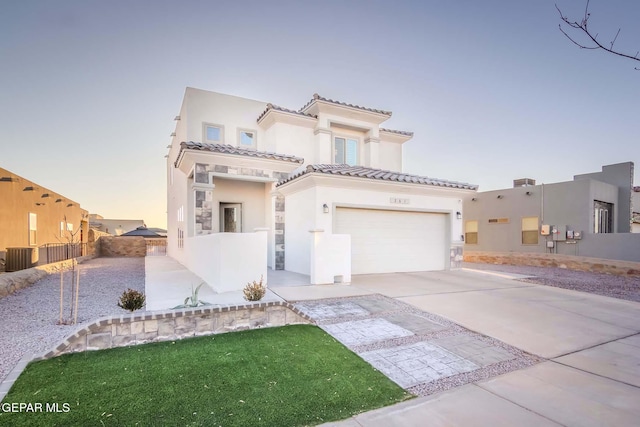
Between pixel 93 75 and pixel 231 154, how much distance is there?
20.7 ft

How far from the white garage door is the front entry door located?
5.13m

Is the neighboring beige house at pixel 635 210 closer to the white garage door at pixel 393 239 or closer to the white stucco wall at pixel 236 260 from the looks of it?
the white garage door at pixel 393 239

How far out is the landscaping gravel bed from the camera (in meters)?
4.86

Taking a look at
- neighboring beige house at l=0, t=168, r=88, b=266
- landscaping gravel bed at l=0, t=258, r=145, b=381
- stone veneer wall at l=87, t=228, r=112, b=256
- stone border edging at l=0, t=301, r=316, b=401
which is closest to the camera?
stone border edging at l=0, t=301, r=316, b=401

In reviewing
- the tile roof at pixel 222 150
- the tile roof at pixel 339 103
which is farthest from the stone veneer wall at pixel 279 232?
the tile roof at pixel 339 103

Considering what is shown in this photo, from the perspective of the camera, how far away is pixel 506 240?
18.5 metres

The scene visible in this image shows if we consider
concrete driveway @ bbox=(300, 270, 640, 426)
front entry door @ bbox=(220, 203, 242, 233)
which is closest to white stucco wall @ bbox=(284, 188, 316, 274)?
concrete driveway @ bbox=(300, 270, 640, 426)

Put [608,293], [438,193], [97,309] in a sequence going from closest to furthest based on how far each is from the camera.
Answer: [97,309], [608,293], [438,193]

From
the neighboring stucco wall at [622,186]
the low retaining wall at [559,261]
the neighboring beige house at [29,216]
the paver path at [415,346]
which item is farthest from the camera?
the neighboring stucco wall at [622,186]

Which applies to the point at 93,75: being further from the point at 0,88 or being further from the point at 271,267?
the point at 271,267

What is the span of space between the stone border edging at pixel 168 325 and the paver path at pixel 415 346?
644 mm

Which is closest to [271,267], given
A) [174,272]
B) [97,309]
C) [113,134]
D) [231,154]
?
[174,272]

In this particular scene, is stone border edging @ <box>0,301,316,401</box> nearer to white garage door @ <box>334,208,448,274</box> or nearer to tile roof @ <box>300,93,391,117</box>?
white garage door @ <box>334,208,448,274</box>

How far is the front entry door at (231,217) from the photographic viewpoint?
13359 millimetres
